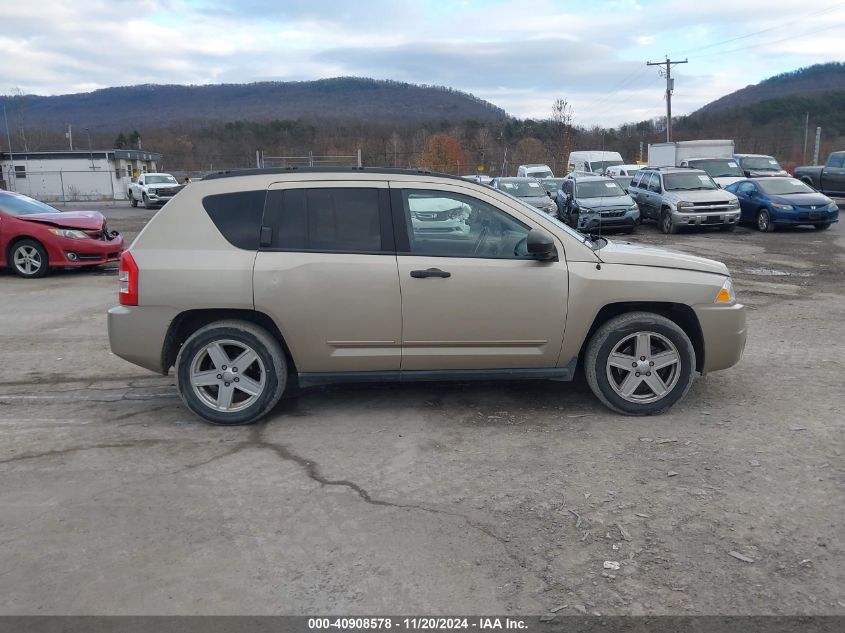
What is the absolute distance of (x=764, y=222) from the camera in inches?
759

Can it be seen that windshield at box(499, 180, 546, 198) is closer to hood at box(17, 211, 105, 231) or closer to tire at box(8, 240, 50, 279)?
hood at box(17, 211, 105, 231)

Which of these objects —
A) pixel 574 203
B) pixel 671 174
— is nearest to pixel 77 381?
pixel 574 203

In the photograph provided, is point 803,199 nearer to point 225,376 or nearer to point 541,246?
point 541,246

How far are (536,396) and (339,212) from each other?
2150mm

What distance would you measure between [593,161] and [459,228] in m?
32.6

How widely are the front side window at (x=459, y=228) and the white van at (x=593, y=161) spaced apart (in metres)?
31.3

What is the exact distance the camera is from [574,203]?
1998 cm

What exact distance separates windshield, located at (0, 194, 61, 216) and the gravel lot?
751 cm

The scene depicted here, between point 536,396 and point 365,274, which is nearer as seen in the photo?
point 365,274

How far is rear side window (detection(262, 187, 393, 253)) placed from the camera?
5.24 meters

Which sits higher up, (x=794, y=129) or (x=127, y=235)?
(x=794, y=129)

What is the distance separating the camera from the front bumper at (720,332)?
5359 millimetres

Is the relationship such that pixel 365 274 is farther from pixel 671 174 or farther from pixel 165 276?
pixel 671 174

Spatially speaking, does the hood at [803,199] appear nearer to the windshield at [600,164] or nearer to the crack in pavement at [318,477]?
the windshield at [600,164]
